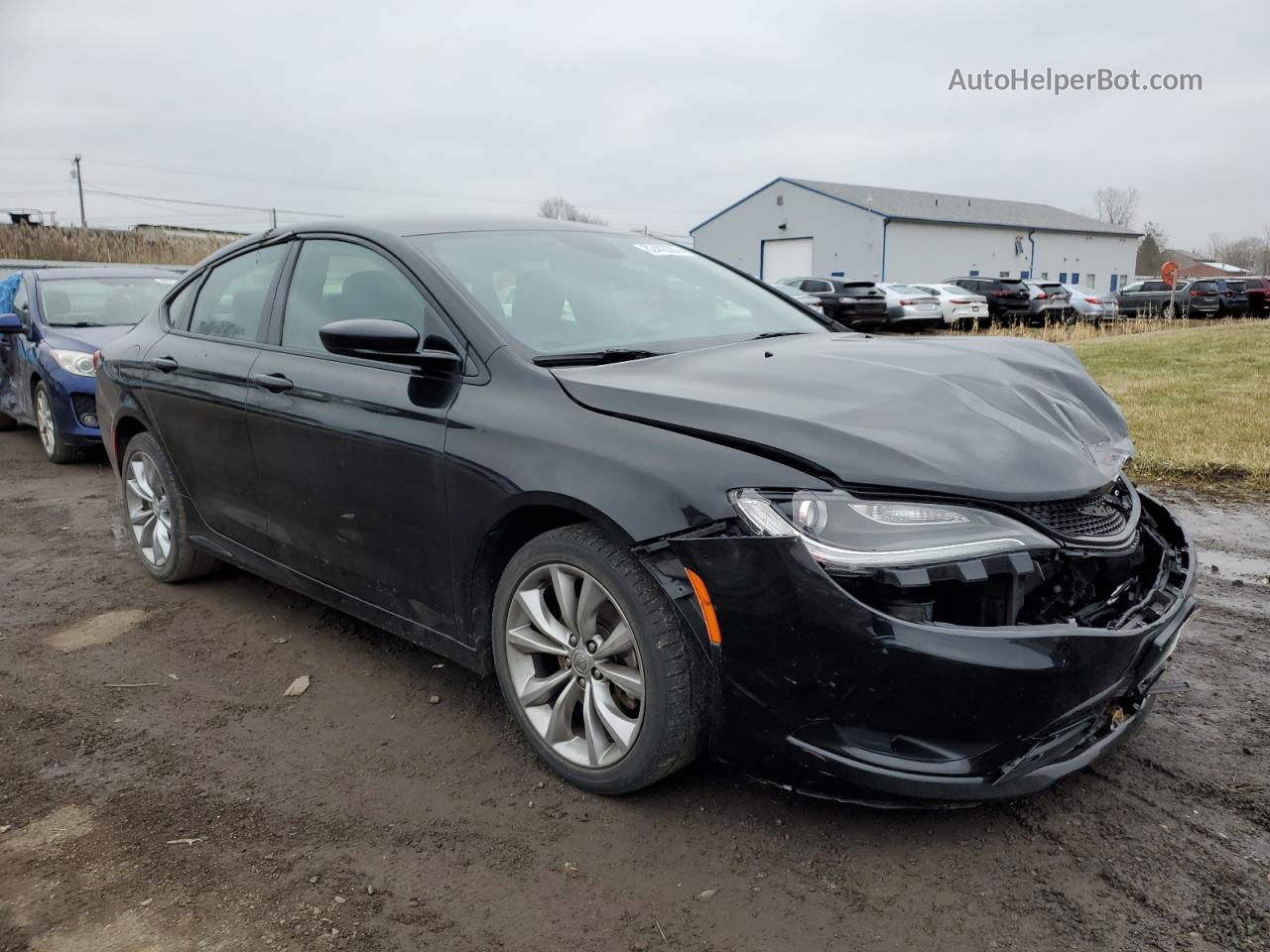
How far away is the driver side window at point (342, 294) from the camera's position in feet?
10.5

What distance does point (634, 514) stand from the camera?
2.40 meters

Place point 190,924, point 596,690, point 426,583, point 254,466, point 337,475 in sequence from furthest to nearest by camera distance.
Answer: point 254,466, point 337,475, point 426,583, point 596,690, point 190,924

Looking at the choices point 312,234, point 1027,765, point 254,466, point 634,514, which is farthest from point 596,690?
point 312,234

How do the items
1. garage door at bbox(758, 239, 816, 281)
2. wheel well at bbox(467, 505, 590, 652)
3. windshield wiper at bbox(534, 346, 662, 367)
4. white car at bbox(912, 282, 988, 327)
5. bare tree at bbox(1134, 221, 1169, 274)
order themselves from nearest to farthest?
wheel well at bbox(467, 505, 590, 652) < windshield wiper at bbox(534, 346, 662, 367) < white car at bbox(912, 282, 988, 327) < garage door at bbox(758, 239, 816, 281) < bare tree at bbox(1134, 221, 1169, 274)

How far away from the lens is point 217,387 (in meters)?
3.88

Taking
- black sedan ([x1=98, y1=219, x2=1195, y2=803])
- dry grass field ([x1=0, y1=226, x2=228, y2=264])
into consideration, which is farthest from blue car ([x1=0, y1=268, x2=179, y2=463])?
dry grass field ([x1=0, y1=226, x2=228, y2=264])

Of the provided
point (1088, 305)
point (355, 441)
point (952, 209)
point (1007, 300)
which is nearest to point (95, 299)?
point (355, 441)

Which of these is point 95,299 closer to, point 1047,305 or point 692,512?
point 692,512

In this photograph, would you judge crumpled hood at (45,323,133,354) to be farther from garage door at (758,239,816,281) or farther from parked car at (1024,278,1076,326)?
garage door at (758,239,816,281)

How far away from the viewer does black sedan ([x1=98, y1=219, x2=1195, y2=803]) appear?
2145mm

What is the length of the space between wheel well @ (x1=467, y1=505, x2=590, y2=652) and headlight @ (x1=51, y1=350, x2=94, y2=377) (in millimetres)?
5728

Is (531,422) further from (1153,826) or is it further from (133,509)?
(133,509)

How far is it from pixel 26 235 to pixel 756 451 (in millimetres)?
30396

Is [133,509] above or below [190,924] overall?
above
